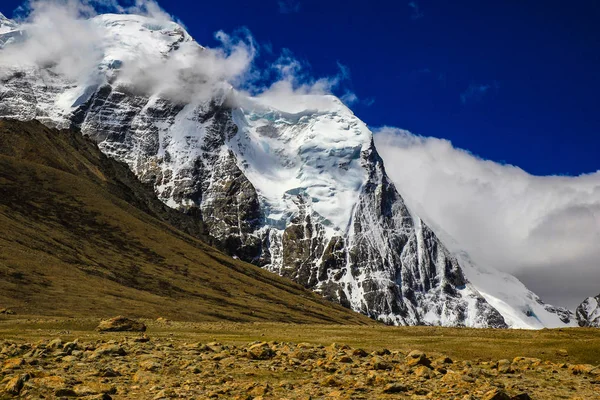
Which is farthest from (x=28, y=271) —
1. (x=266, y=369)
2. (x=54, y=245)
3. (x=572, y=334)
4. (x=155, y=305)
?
A: (x=266, y=369)

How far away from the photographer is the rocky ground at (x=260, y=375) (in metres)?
25.8

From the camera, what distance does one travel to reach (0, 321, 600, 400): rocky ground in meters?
25.8

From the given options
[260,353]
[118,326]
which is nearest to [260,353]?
[260,353]

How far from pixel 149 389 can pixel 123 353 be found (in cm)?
969

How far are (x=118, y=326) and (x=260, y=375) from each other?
40424mm

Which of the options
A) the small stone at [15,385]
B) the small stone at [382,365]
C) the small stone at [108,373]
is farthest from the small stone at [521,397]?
the small stone at [15,385]

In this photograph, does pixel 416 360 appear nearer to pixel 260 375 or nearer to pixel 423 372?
pixel 423 372

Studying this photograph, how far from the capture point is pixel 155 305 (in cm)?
15500

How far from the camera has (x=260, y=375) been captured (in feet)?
102

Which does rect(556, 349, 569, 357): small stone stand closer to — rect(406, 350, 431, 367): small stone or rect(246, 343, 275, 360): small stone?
rect(406, 350, 431, 367): small stone

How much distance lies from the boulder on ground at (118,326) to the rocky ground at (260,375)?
28.4m

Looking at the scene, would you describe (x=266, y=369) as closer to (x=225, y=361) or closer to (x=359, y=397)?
(x=225, y=361)

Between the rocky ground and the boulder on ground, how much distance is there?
2838 centimetres

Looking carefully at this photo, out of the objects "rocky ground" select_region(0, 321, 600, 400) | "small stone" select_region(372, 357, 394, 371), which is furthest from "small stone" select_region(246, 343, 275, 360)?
"small stone" select_region(372, 357, 394, 371)
